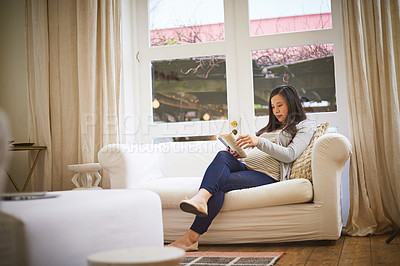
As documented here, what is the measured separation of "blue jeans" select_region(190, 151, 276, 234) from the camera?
2.48 m

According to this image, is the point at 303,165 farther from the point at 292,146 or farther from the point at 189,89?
the point at 189,89

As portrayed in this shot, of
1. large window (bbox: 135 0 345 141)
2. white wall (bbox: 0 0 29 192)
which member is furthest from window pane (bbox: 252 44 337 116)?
white wall (bbox: 0 0 29 192)

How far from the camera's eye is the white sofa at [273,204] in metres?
2.48

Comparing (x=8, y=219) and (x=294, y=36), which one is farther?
(x=294, y=36)

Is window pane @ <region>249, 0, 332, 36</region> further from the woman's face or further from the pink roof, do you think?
the woman's face

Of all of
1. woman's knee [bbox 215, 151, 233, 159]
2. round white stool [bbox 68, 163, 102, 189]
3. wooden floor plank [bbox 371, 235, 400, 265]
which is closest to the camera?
wooden floor plank [bbox 371, 235, 400, 265]

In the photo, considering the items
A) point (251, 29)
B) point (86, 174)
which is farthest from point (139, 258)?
point (251, 29)

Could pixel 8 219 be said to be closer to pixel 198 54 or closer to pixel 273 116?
pixel 273 116

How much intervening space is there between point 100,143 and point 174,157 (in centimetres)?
70

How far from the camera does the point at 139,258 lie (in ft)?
3.71

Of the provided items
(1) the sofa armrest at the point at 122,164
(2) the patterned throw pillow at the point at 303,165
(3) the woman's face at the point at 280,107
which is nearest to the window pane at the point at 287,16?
(3) the woman's face at the point at 280,107

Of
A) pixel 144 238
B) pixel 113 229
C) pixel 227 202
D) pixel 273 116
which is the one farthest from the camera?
pixel 273 116

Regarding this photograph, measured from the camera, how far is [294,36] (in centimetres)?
370

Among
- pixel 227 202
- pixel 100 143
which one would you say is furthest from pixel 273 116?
pixel 100 143
